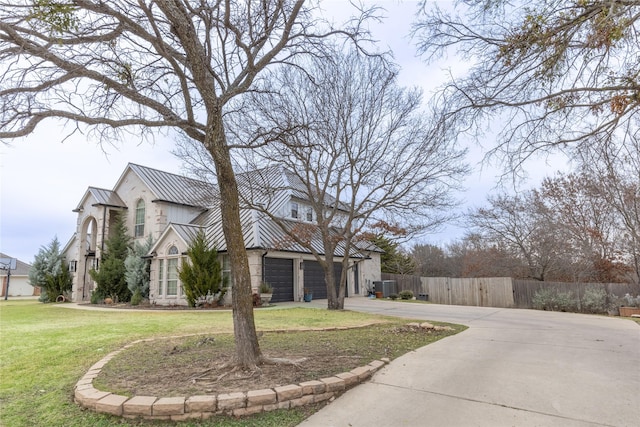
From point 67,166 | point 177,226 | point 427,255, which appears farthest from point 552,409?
point 427,255

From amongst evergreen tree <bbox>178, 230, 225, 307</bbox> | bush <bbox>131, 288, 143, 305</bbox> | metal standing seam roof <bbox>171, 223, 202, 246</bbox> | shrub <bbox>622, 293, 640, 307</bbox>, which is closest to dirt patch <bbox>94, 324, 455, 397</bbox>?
evergreen tree <bbox>178, 230, 225, 307</bbox>

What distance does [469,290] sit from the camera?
811 inches

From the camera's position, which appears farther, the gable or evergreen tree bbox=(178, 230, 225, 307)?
the gable

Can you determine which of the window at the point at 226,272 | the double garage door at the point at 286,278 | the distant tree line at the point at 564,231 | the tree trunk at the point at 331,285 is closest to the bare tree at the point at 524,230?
the distant tree line at the point at 564,231

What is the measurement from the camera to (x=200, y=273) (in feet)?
53.3

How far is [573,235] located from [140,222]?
84.8ft

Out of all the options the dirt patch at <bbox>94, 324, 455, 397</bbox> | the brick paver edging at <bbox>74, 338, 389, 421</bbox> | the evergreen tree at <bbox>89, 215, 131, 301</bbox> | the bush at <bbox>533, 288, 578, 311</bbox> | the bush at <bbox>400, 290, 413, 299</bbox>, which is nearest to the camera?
the brick paver edging at <bbox>74, 338, 389, 421</bbox>

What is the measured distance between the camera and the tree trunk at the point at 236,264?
193 inches

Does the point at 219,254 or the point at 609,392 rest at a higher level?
the point at 219,254

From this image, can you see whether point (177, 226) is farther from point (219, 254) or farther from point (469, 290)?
point (469, 290)

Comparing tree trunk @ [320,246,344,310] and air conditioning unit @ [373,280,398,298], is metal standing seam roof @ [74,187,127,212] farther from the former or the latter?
air conditioning unit @ [373,280,398,298]

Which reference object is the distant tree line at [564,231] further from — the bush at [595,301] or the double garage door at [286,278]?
the double garage door at [286,278]

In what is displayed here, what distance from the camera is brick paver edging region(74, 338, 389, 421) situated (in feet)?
11.6

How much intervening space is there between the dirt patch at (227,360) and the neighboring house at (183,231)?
7456mm
